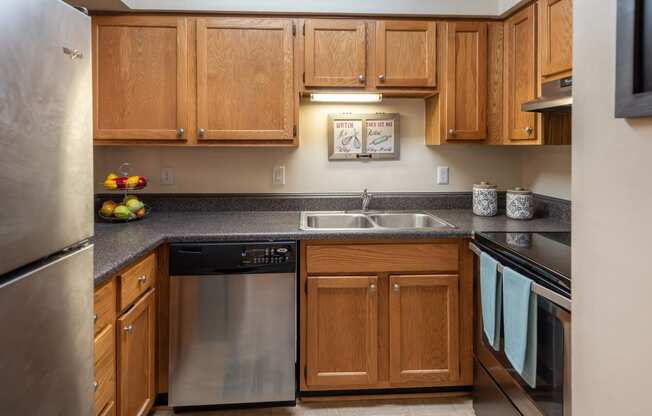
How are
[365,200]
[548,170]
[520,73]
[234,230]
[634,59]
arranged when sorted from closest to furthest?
[634,59], [234,230], [520,73], [548,170], [365,200]

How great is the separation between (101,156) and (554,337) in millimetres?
2486

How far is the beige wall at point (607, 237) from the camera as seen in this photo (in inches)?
29.4

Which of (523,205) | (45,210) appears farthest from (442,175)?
(45,210)

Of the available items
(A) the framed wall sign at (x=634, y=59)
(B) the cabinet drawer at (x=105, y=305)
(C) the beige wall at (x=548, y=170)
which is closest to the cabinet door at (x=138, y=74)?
(B) the cabinet drawer at (x=105, y=305)

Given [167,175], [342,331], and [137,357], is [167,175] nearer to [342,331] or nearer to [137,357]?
[137,357]

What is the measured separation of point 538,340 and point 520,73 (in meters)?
1.42

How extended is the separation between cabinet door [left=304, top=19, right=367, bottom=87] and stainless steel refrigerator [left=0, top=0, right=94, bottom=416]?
1.60m

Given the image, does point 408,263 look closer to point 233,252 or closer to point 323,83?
point 233,252

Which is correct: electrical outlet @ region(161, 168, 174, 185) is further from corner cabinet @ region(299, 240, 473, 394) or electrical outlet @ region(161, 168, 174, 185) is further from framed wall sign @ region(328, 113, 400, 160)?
corner cabinet @ region(299, 240, 473, 394)

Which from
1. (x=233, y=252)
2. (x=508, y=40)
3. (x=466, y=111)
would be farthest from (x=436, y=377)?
(x=508, y=40)

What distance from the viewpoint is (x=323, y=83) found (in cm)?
254

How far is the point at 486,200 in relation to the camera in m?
2.72

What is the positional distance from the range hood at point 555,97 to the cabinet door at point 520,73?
0.26 m

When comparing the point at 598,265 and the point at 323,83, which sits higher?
the point at 323,83
